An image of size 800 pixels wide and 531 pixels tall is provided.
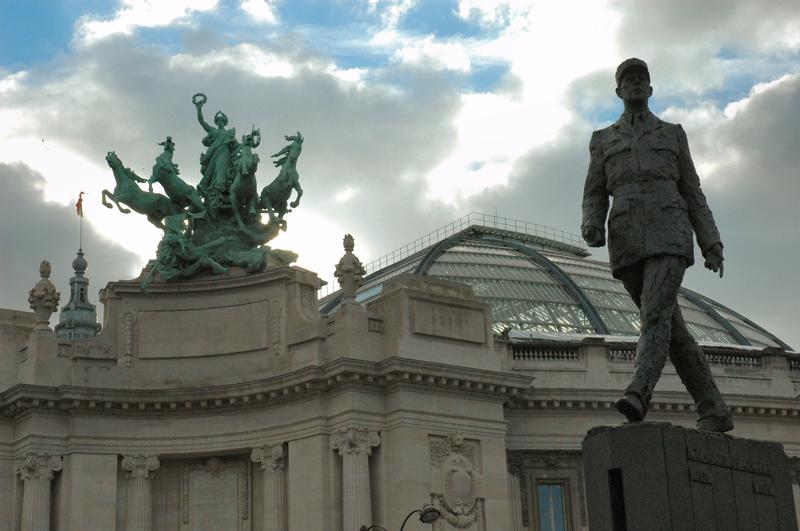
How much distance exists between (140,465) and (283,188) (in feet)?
34.5

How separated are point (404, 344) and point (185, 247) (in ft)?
28.9

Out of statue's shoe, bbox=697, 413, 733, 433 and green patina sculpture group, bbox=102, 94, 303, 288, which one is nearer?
statue's shoe, bbox=697, 413, 733, 433

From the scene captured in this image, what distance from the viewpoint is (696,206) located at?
15.1m

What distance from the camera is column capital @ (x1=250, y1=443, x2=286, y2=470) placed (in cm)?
4175

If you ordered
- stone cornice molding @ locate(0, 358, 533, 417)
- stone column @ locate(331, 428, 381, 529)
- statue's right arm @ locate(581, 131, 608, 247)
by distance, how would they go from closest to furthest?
statue's right arm @ locate(581, 131, 608, 247), stone column @ locate(331, 428, 381, 529), stone cornice molding @ locate(0, 358, 533, 417)

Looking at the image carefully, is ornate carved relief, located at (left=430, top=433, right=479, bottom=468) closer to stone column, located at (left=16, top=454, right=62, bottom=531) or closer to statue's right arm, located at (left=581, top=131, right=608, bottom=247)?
stone column, located at (left=16, top=454, right=62, bottom=531)

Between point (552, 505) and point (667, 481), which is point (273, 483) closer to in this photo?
point (552, 505)

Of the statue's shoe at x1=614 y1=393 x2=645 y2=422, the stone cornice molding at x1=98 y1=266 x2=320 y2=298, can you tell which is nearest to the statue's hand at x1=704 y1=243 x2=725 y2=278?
the statue's shoe at x1=614 y1=393 x2=645 y2=422

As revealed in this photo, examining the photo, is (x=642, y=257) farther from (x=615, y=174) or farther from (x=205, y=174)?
(x=205, y=174)

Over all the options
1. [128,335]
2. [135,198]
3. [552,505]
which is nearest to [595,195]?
[552,505]

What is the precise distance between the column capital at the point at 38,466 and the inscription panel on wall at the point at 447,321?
11902 mm

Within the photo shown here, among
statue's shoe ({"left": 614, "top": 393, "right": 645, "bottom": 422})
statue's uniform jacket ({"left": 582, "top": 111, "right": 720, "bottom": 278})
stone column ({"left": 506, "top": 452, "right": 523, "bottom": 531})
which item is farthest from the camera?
stone column ({"left": 506, "top": 452, "right": 523, "bottom": 531})

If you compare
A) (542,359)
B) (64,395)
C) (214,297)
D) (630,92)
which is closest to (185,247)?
(214,297)

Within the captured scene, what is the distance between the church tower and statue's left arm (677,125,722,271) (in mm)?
87981
